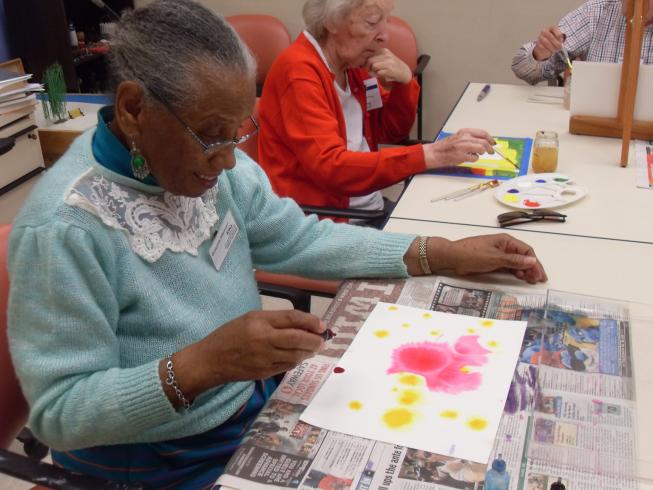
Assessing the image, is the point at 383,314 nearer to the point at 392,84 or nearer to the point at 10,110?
the point at 392,84

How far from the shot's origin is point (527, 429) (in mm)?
954

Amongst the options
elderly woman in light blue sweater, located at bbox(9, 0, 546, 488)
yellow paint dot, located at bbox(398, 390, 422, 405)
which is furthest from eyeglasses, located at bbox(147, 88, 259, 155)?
yellow paint dot, located at bbox(398, 390, 422, 405)

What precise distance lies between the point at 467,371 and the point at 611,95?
4.55ft

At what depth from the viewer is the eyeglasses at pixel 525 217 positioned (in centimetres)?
159

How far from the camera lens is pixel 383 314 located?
1.24 meters

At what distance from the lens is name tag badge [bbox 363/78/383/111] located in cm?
227

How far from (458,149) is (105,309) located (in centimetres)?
115

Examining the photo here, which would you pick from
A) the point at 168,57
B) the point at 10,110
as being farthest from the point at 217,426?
the point at 10,110

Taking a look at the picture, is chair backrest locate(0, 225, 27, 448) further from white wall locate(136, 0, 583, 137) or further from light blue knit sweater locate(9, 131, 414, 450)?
white wall locate(136, 0, 583, 137)

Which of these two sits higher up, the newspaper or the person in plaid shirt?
the person in plaid shirt

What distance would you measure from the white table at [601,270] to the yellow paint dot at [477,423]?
0.75ft

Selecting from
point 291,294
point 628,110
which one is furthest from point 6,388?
point 628,110

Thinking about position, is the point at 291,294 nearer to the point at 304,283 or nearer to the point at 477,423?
the point at 304,283

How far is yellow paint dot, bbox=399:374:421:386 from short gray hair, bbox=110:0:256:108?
0.53 m
